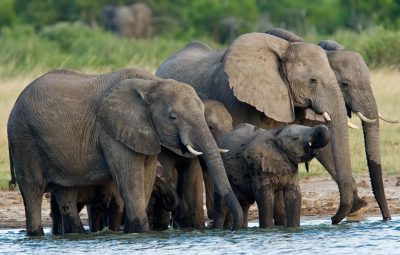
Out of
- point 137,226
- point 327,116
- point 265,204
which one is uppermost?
point 327,116

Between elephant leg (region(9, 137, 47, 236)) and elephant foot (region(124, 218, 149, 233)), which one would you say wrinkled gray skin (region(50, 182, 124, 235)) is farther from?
elephant foot (region(124, 218, 149, 233))

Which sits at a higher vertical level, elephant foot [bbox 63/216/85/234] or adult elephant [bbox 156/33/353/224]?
adult elephant [bbox 156/33/353/224]

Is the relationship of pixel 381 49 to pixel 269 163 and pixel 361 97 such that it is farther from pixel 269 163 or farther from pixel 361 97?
pixel 269 163

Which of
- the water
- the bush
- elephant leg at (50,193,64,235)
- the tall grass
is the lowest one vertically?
the water

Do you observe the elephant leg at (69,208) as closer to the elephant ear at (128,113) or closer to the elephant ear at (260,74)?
the elephant ear at (128,113)

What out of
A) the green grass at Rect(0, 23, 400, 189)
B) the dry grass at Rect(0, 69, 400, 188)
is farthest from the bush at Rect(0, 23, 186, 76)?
the dry grass at Rect(0, 69, 400, 188)

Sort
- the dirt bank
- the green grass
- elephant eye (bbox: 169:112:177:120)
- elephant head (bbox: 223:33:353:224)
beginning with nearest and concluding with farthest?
elephant eye (bbox: 169:112:177:120), elephant head (bbox: 223:33:353:224), the dirt bank, the green grass

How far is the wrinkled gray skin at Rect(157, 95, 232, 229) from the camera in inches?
519

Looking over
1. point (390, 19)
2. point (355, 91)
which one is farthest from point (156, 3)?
point (355, 91)

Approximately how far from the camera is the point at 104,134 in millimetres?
12555

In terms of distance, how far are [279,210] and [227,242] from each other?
105cm

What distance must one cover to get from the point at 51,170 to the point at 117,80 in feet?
3.16

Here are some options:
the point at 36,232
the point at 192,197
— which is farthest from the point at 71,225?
the point at 192,197

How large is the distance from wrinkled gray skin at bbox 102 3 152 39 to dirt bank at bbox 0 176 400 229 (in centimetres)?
4150
